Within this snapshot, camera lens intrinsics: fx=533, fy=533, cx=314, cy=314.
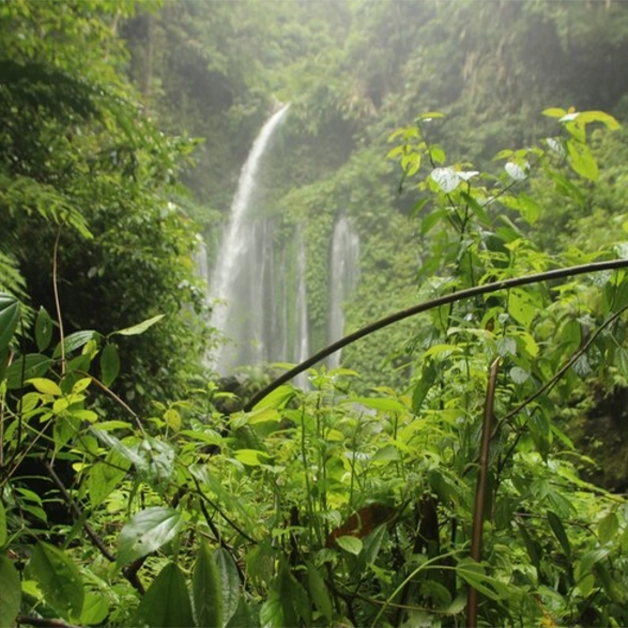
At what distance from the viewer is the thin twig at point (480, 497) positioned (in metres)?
0.49

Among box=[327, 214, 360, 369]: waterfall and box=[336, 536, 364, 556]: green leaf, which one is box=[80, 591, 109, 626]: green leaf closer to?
box=[336, 536, 364, 556]: green leaf

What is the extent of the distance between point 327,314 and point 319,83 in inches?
224

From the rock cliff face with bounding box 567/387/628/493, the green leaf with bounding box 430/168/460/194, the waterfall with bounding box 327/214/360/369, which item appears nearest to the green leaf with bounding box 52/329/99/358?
the green leaf with bounding box 430/168/460/194

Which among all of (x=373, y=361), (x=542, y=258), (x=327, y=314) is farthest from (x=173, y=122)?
(x=542, y=258)

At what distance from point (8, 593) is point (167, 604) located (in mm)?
118

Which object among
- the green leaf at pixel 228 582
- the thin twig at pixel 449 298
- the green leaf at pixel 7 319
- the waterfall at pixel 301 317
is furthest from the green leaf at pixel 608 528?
the waterfall at pixel 301 317

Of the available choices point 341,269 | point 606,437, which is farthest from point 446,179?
point 341,269

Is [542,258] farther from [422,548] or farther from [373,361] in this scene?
[373,361]

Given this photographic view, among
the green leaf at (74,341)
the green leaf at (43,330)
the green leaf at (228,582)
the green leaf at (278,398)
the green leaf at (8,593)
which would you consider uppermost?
the green leaf at (43,330)

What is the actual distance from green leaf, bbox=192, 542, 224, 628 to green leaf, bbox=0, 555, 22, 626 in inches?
5.1

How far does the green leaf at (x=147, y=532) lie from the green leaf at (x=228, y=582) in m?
0.07

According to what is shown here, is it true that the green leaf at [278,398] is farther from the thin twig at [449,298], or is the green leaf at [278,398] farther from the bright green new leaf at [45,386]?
the bright green new leaf at [45,386]

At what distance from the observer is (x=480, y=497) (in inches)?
20.9

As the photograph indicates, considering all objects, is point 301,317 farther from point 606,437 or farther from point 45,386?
point 45,386
